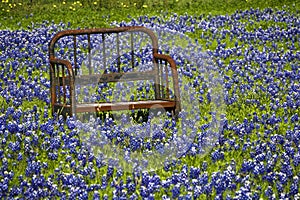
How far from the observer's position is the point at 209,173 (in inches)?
250

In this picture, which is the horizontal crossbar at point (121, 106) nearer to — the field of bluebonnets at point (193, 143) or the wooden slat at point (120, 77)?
the field of bluebonnets at point (193, 143)

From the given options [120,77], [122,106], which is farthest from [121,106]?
[120,77]

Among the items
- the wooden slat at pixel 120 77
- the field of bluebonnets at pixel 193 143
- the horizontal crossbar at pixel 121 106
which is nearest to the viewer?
the field of bluebonnets at pixel 193 143

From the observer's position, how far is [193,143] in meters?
7.23

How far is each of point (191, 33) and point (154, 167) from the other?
7.09m

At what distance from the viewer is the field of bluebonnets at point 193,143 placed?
5.89m

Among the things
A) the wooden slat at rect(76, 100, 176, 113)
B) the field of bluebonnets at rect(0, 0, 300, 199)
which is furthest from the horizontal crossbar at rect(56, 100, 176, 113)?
the field of bluebonnets at rect(0, 0, 300, 199)

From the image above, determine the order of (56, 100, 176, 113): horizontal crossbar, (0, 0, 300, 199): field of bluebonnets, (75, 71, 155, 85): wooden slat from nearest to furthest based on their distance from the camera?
(0, 0, 300, 199): field of bluebonnets → (56, 100, 176, 113): horizontal crossbar → (75, 71, 155, 85): wooden slat

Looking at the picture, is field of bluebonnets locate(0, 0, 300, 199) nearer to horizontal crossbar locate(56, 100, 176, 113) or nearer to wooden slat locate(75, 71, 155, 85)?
horizontal crossbar locate(56, 100, 176, 113)

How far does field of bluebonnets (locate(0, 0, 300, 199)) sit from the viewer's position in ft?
19.3

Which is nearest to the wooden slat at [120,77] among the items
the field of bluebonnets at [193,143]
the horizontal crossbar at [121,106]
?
the field of bluebonnets at [193,143]

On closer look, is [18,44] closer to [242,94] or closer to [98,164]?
[242,94]

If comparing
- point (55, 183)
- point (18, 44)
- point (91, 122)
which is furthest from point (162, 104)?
point (18, 44)

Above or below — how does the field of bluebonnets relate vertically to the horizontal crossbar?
below
